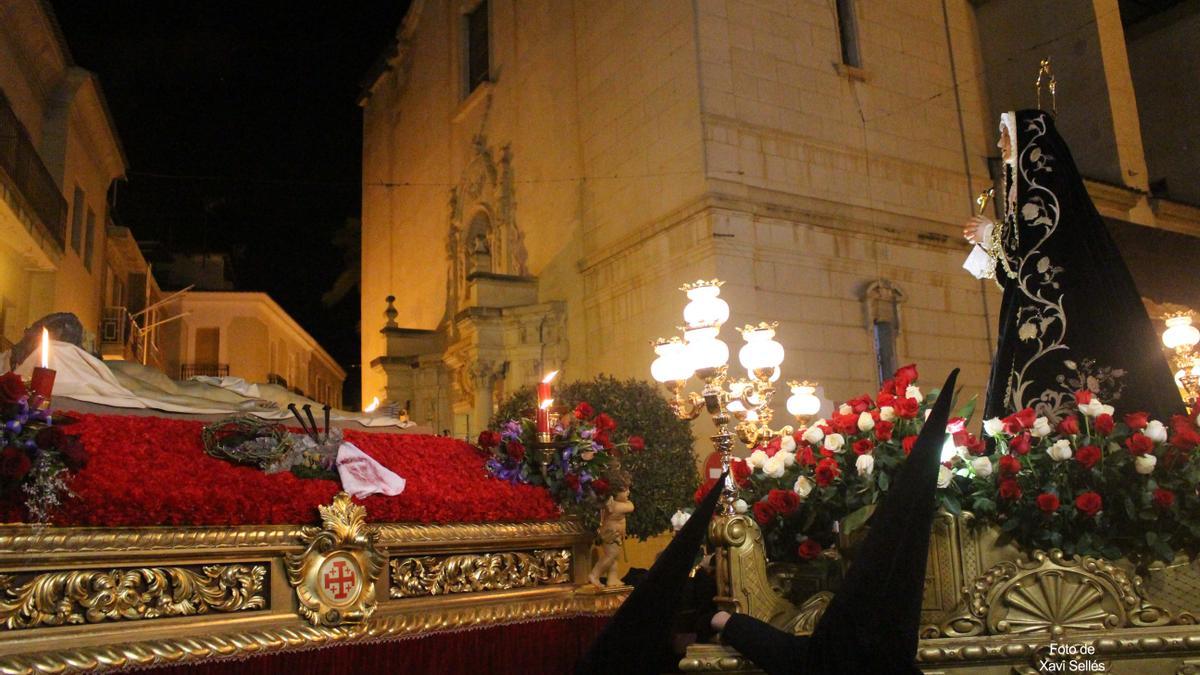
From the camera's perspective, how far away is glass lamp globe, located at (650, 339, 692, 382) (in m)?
6.89

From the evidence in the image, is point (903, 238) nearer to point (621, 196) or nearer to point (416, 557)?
point (621, 196)

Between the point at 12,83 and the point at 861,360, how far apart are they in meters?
12.9

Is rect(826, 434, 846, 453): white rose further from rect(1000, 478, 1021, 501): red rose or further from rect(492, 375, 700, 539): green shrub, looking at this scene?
rect(492, 375, 700, 539): green shrub

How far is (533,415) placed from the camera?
22.4 feet

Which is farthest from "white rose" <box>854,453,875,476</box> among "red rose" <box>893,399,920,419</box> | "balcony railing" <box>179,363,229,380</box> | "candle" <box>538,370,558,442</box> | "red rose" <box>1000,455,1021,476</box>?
"balcony railing" <box>179,363,229,380</box>

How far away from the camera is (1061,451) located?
391 centimetres

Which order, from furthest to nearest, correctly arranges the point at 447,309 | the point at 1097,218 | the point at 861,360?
the point at 447,309 < the point at 861,360 < the point at 1097,218

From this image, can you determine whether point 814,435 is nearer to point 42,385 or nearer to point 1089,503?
point 1089,503

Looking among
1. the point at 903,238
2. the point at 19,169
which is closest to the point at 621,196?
the point at 903,238

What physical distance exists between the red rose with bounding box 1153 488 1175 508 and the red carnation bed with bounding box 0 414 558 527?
3.39 metres

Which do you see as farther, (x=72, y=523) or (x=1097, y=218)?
(x=1097, y=218)

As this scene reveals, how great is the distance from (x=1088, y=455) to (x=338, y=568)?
338 centimetres

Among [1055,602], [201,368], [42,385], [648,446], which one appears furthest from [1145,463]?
[201,368]

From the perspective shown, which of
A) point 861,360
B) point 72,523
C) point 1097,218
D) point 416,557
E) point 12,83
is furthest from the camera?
point 12,83
